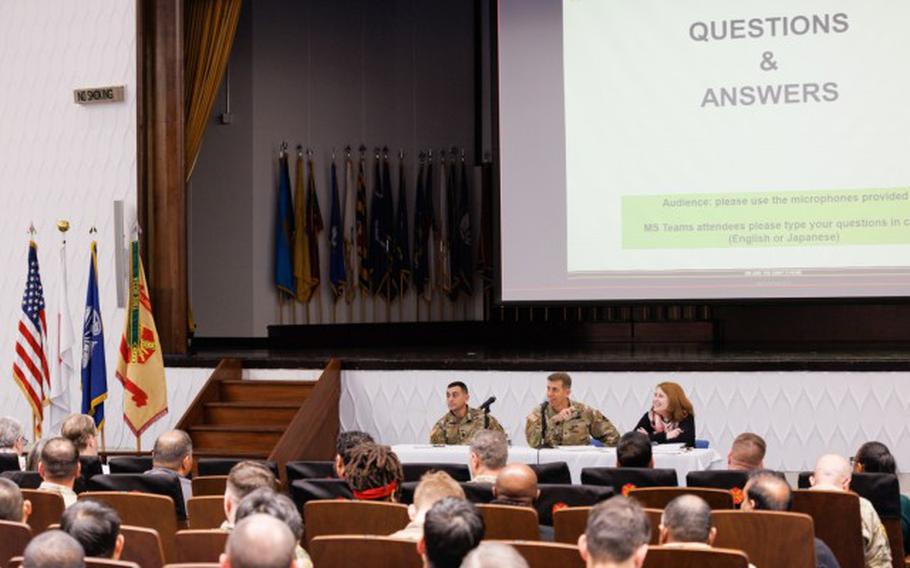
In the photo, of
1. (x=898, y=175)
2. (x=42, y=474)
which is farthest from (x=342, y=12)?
(x=42, y=474)

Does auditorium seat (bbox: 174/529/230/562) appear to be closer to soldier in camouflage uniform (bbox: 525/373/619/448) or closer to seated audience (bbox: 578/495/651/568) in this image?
seated audience (bbox: 578/495/651/568)

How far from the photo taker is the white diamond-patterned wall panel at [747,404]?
1005 cm

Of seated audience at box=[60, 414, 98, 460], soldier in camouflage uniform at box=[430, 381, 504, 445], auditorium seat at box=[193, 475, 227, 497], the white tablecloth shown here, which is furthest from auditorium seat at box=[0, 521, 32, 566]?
soldier in camouflage uniform at box=[430, 381, 504, 445]

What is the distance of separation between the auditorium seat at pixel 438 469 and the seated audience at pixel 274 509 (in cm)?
251

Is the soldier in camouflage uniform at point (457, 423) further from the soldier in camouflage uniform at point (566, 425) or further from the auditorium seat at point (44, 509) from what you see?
the auditorium seat at point (44, 509)

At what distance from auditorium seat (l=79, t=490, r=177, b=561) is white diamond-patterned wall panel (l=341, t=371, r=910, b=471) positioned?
5.34m

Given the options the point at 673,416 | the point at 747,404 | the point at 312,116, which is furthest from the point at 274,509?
the point at 312,116

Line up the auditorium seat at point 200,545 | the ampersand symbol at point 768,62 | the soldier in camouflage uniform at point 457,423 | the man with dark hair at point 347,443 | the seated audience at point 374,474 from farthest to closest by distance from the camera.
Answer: the ampersand symbol at point 768,62 < the soldier in camouflage uniform at point 457,423 < the man with dark hair at point 347,443 < the seated audience at point 374,474 < the auditorium seat at point 200,545

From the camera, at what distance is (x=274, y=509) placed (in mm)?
4125

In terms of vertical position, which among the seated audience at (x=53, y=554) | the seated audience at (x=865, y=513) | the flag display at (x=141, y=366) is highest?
the flag display at (x=141, y=366)

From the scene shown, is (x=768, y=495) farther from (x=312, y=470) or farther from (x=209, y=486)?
(x=209, y=486)

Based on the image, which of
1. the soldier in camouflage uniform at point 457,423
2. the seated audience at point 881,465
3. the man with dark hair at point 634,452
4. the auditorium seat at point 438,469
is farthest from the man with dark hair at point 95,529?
the soldier in camouflage uniform at point 457,423

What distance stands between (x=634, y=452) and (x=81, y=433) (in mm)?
2820

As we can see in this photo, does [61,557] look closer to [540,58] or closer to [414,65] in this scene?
[540,58]
